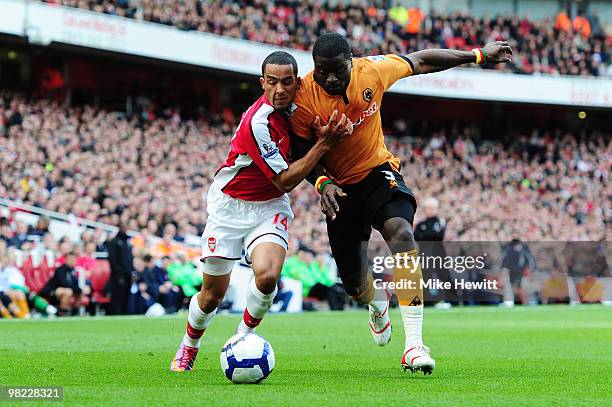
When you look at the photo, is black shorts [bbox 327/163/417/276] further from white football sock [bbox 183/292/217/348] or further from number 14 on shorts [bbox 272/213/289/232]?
white football sock [bbox 183/292/217/348]

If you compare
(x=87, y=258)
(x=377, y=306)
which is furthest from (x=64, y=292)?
(x=377, y=306)

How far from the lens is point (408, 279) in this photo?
7.71 meters

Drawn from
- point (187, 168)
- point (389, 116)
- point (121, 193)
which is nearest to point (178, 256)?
Answer: point (121, 193)

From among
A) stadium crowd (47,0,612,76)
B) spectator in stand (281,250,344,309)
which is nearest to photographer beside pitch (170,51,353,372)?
spectator in stand (281,250,344,309)

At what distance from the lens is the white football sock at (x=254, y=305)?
25.6ft

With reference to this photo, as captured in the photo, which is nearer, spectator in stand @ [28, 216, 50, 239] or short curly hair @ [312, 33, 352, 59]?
short curly hair @ [312, 33, 352, 59]

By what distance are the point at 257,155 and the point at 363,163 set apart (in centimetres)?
94

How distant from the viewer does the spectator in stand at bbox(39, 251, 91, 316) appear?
58.6ft

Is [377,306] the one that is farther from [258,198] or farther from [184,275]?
[184,275]

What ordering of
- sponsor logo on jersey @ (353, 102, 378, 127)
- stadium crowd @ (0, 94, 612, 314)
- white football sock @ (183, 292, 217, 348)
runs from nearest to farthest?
sponsor logo on jersey @ (353, 102, 378, 127), white football sock @ (183, 292, 217, 348), stadium crowd @ (0, 94, 612, 314)

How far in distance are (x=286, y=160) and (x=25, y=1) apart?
2015cm

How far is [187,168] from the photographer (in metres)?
26.7

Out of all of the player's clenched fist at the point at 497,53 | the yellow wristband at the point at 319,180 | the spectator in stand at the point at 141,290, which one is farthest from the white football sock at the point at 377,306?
the spectator in stand at the point at 141,290

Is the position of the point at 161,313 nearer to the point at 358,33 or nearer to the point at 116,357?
the point at 116,357
